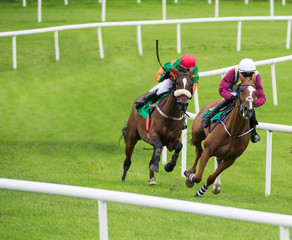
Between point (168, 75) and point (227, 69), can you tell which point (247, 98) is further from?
point (227, 69)

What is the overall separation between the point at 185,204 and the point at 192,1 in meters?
20.9

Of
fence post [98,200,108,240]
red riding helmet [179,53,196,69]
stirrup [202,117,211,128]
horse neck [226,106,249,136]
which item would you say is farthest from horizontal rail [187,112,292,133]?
fence post [98,200,108,240]

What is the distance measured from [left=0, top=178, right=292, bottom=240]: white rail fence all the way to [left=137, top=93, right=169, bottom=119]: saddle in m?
4.77

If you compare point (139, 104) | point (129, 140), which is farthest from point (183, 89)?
point (129, 140)

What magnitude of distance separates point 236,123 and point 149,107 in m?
1.71

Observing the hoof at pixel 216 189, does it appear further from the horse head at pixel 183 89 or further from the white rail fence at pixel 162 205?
the white rail fence at pixel 162 205

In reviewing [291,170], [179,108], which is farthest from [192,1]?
[179,108]

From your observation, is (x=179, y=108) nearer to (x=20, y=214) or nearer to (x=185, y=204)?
(x=20, y=214)

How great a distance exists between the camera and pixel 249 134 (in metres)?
7.69

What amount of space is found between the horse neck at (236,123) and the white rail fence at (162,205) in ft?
12.4

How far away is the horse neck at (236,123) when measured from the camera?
293 inches

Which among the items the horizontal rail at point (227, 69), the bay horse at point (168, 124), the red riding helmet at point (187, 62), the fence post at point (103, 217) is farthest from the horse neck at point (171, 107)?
the fence post at point (103, 217)

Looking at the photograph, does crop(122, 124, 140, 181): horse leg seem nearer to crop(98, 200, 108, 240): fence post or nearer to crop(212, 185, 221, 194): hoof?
crop(212, 185, 221, 194): hoof

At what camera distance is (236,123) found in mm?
7473
